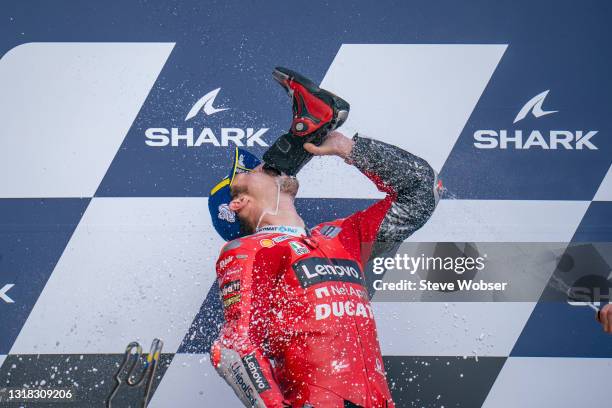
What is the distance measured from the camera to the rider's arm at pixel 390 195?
2.74 m

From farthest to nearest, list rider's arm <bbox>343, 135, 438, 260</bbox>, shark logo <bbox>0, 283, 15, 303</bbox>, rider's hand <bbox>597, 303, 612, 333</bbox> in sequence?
shark logo <bbox>0, 283, 15, 303</bbox>, rider's arm <bbox>343, 135, 438, 260</bbox>, rider's hand <bbox>597, 303, 612, 333</bbox>

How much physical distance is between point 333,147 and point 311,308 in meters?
0.54

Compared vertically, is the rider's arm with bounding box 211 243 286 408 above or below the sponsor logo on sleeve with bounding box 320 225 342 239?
below

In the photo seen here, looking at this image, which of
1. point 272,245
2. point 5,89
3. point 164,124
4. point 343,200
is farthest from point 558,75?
point 5,89

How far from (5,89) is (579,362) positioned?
228cm

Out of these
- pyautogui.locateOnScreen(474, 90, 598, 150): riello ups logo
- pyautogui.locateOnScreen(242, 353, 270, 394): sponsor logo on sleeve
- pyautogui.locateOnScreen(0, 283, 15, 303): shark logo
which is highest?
pyautogui.locateOnScreen(474, 90, 598, 150): riello ups logo

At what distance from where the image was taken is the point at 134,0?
2.98 metres

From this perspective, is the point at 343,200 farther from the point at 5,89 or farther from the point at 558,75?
the point at 5,89

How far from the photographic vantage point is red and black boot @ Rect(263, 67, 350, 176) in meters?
2.57

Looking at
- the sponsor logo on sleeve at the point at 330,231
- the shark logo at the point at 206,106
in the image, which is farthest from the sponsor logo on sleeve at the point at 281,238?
the shark logo at the point at 206,106

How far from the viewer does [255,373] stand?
7.59 feet

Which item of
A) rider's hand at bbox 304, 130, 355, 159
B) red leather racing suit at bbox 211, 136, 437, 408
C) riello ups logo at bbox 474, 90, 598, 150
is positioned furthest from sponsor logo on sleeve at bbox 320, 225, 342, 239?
riello ups logo at bbox 474, 90, 598, 150

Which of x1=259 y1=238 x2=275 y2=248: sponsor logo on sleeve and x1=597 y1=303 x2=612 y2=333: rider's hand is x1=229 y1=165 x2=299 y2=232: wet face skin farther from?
x1=597 y1=303 x2=612 y2=333: rider's hand

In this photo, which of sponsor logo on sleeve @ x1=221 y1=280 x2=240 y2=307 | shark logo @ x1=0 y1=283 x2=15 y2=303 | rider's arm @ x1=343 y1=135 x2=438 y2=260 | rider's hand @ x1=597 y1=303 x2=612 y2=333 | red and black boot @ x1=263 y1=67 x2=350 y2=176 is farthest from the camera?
shark logo @ x1=0 y1=283 x2=15 y2=303
